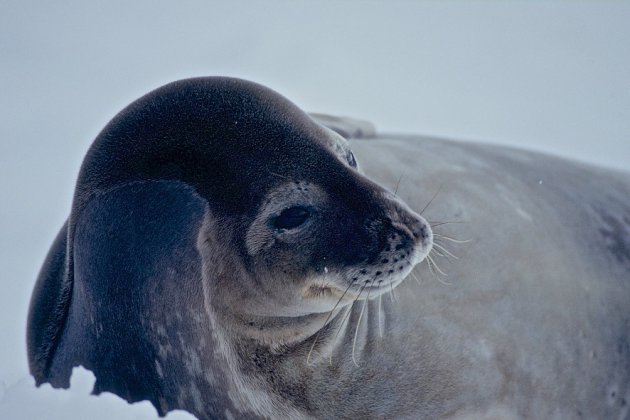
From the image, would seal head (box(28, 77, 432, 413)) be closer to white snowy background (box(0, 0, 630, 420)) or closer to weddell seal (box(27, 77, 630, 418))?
weddell seal (box(27, 77, 630, 418))

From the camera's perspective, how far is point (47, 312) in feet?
7.82

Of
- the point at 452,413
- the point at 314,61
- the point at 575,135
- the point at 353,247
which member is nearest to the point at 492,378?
the point at 452,413

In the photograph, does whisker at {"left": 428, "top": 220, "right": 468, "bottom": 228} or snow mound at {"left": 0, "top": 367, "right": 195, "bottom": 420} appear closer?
snow mound at {"left": 0, "top": 367, "right": 195, "bottom": 420}

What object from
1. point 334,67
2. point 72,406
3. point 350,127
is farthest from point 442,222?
point 334,67

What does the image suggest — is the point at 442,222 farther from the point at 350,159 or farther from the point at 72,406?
the point at 72,406

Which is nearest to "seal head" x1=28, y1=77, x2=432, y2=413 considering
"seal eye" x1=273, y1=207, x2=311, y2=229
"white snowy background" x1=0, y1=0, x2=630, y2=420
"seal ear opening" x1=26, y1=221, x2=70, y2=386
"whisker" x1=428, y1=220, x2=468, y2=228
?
"seal eye" x1=273, y1=207, x2=311, y2=229

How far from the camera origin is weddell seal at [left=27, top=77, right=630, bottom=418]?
1.91 meters

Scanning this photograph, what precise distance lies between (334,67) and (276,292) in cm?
438

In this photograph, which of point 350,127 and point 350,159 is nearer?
point 350,159

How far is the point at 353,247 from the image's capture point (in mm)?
1922

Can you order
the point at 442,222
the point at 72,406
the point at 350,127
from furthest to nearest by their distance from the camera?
the point at 350,127 → the point at 442,222 → the point at 72,406

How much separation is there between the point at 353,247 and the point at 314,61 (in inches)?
172

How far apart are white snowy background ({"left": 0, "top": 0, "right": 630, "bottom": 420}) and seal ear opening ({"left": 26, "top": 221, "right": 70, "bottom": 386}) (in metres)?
1.55

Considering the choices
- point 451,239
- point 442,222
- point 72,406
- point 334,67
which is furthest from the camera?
point 334,67
